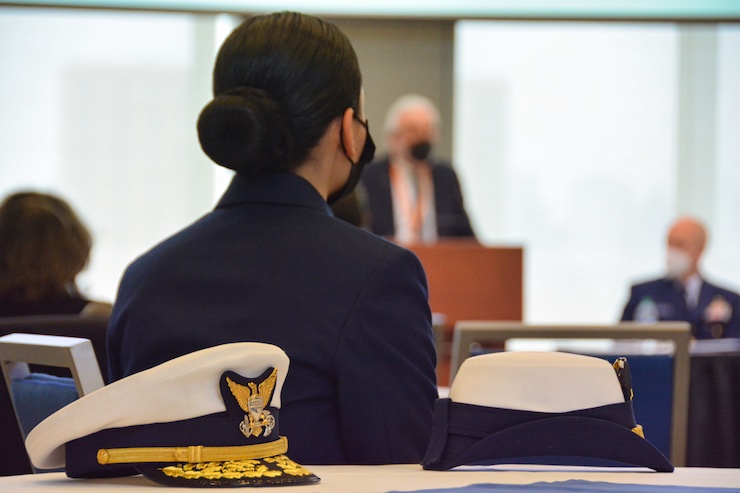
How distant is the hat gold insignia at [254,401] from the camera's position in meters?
0.99

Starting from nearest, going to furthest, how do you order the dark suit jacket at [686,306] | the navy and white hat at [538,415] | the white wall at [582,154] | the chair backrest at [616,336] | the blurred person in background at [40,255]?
the navy and white hat at [538,415]
the chair backrest at [616,336]
the blurred person in background at [40,255]
the dark suit jacket at [686,306]
the white wall at [582,154]

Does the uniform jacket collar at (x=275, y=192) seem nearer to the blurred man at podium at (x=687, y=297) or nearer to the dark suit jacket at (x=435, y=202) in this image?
the dark suit jacket at (x=435, y=202)

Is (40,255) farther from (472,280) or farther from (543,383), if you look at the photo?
(543,383)

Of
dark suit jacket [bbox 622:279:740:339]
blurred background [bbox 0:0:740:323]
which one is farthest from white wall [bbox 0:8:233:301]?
dark suit jacket [bbox 622:279:740:339]

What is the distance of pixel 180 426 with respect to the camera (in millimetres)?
979

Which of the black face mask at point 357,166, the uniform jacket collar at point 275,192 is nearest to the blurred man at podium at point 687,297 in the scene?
the black face mask at point 357,166

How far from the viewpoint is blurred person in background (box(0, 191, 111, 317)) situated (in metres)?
2.87

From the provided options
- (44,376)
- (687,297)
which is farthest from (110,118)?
(44,376)

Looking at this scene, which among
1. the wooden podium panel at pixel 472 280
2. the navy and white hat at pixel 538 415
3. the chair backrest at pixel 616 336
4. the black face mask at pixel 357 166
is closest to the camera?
the navy and white hat at pixel 538 415

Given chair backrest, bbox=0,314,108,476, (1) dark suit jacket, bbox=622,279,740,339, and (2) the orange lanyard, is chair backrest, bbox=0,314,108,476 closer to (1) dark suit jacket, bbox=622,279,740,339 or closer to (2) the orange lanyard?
(2) the orange lanyard

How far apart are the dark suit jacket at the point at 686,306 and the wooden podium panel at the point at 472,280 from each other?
1679mm

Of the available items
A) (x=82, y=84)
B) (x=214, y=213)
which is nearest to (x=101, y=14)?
(x=82, y=84)

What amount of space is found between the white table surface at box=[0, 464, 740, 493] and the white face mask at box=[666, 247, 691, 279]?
16.9ft

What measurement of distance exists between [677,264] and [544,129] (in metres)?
1.99
